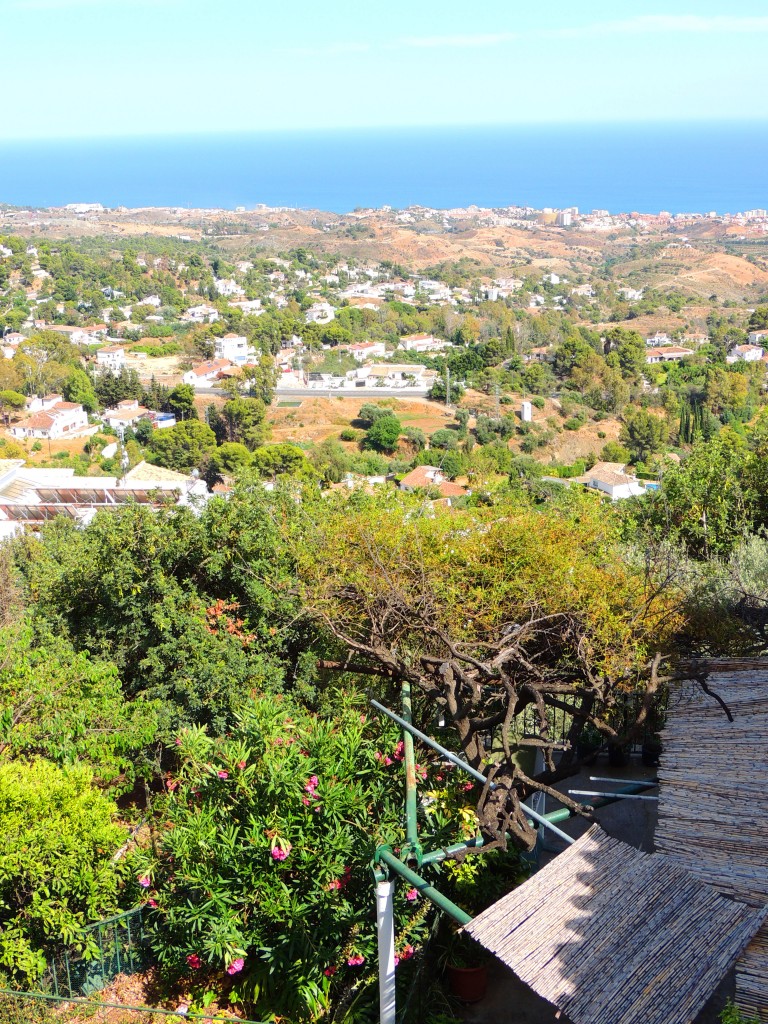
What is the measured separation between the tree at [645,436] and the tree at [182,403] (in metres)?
20.6

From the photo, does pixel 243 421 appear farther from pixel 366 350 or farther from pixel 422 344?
pixel 422 344

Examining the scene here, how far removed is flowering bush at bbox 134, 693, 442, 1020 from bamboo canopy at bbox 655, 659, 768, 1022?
49.4 inches

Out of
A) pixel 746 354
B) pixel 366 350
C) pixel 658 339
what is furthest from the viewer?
pixel 658 339

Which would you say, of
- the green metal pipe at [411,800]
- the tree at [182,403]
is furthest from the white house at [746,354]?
the green metal pipe at [411,800]

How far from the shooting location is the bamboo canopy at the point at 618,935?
9.48 ft

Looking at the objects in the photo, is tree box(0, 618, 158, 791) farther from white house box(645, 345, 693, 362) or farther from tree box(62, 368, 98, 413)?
white house box(645, 345, 693, 362)

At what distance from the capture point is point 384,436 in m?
40.5

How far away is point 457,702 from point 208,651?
2049mm

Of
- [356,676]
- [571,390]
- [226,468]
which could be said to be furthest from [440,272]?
[356,676]

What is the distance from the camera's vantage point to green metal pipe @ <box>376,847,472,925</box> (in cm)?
315

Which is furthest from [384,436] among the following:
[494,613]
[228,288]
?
[228,288]

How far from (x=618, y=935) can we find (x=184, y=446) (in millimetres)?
35924

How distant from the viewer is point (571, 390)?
49.8m

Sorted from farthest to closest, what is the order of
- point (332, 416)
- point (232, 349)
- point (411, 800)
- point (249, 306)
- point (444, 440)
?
point (249, 306), point (232, 349), point (332, 416), point (444, 440), point (411, 800)
